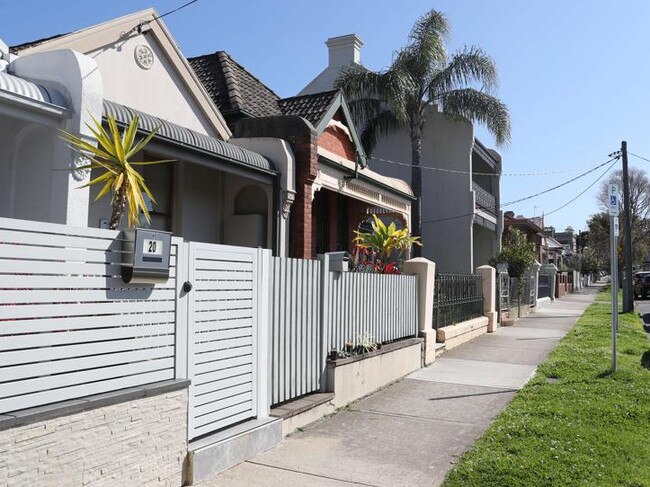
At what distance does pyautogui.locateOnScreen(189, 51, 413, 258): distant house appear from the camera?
35.0 feet

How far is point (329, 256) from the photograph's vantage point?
7.72 m

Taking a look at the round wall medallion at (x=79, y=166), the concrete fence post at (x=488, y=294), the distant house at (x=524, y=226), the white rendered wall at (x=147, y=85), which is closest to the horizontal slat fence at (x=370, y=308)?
the round wall medallion at (x=79, y=166)

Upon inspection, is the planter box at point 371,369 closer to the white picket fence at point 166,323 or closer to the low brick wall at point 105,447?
the white picket fence at point 166,323

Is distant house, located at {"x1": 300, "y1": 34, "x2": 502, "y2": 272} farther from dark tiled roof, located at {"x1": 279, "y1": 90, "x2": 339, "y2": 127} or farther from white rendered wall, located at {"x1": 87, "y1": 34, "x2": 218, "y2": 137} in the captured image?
white rendered wall, located at {"x1": 87, "y1": 34, "x2": 218, "y2": 137}

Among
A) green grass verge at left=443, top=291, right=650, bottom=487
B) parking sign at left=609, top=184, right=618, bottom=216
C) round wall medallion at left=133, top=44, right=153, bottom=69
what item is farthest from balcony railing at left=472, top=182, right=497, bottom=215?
round wall medallion at left=133, top=44, right=153, bottom=69

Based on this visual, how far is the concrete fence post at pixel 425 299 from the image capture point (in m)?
11.1

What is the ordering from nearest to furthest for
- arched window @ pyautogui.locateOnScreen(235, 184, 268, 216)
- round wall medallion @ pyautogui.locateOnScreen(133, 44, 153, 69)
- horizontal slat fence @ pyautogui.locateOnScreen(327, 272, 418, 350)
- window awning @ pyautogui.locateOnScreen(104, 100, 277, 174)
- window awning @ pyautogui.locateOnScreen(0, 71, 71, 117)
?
window awning @ pyautogui.locateOnScreen(0, 71, 71, 117) < window awning @ pyautogui.locateOnScreen(104, 100, 277, 174) < horizontal slat fence @ pyautogui.locateOnScreen(327, 272, 418, 350) < round wall medallion @ pyautogui.locateOnScreen(133, 44, 153, 69) < arched window @ pyautogui.locateOnScreen(235, 184, 268, 216)

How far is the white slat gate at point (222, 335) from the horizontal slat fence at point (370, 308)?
1.95 m

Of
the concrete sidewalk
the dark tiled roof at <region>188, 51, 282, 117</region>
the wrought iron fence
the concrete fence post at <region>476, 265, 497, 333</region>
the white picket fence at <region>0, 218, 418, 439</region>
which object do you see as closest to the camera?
the white picket fence at <region>0, 218, 418, 439</region>

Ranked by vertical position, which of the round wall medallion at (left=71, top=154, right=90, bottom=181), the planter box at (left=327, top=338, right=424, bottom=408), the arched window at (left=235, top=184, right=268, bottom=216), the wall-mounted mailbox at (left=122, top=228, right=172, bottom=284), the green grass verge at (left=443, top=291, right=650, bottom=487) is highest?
the arched window at (left=235, top=184, right=268, bottom=216)

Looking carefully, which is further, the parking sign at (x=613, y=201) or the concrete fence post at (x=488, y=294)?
the concrete fence post at (x=488, y=294)

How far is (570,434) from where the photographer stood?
6195mm

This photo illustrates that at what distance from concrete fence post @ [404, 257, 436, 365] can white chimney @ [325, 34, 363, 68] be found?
49.0 ft

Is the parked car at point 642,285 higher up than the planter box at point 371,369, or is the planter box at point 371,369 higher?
the parked car at point 642,285
